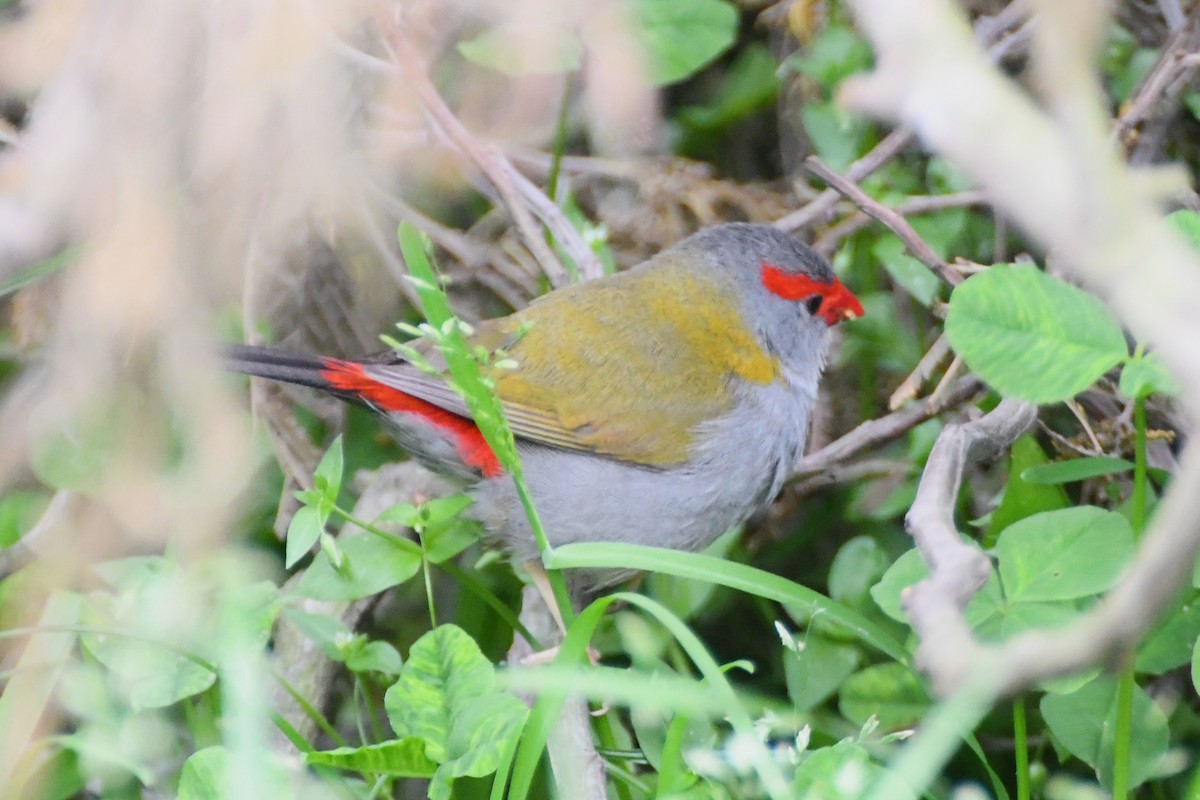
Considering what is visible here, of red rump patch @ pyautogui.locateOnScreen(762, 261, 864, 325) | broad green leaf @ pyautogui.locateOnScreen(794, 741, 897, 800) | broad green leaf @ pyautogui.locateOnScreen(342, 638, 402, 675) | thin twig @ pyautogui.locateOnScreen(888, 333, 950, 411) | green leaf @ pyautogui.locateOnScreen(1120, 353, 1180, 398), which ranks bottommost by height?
broad green leaf @ pyautogui.locateOnScreen(342, 638, 402, 675)

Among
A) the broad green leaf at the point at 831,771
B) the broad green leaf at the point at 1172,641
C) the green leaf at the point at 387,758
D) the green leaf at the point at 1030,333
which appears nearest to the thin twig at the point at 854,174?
the green leaf at the point at 1030,333

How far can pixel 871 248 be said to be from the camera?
362cm

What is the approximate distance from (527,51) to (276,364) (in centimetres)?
100

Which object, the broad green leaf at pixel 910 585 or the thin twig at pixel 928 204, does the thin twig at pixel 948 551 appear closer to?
the broad green leaf at pixel 910 585

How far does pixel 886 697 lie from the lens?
259 centimetres

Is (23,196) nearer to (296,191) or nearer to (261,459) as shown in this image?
(296,191)

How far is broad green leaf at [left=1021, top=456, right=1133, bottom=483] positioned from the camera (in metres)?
2.57

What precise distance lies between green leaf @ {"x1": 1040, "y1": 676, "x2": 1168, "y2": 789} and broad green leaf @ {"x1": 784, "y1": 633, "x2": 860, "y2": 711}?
40cm

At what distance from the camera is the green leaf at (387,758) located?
6.67ft

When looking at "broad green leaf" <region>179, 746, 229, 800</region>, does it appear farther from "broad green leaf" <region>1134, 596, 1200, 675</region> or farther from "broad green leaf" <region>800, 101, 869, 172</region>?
"broad green leaf" <region>800, 101, 869, 172</region>

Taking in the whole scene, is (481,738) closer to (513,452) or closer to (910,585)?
(513,452)

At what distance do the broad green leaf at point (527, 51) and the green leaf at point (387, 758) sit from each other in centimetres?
168

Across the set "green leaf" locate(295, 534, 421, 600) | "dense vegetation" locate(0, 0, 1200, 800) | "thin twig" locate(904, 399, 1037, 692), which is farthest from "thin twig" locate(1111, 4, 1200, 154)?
"green leaf" locate(295, 534, 421, 600)

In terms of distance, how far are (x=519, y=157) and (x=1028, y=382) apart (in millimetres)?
2037
